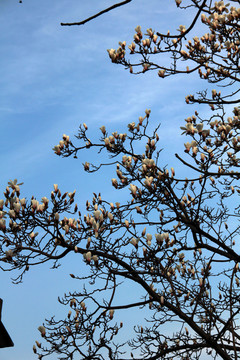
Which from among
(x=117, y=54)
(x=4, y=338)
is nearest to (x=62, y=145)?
(x=117, y=54)

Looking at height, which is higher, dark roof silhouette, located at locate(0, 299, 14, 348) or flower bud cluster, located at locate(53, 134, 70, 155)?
flower bud cluster, located at locate(53, 134, 70, 155)

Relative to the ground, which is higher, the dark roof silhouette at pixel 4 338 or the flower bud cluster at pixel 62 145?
the flower bud cluster at pixel 62 145

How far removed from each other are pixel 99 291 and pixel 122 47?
4642mm

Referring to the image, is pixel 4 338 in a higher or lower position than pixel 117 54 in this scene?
lower

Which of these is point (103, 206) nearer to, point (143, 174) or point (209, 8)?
point (143, 174)

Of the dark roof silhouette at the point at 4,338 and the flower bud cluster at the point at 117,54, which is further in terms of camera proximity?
the flower bud cluster at the point at 117,54

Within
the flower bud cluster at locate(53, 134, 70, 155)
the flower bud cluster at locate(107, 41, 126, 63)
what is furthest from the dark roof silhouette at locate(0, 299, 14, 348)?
the flower bud cluster at locate(107, 41, 126, 63)

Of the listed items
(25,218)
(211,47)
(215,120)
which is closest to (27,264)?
(25,218)

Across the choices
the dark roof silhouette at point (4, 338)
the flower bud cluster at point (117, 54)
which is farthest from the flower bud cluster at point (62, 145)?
the dark roof silhouette at point (4, 338)

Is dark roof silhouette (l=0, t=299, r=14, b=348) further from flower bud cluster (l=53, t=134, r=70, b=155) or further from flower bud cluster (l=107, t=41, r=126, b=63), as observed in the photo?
flower bud cluster (l=107, t=41, r=126, b=63)

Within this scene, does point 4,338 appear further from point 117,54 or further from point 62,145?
point 117,54

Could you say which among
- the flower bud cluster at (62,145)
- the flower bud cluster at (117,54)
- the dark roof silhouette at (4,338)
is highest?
the flower bud cluster at (117,54)

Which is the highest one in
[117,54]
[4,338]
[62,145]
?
[117,54]

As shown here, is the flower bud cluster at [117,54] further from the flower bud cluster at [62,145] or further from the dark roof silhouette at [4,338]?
the dark roof silhouette at [4,338]
